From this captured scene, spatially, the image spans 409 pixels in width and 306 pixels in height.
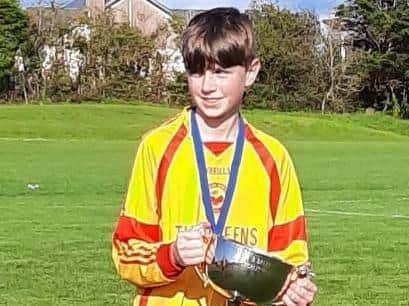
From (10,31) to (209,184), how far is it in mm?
65405

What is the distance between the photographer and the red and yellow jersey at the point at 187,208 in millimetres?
3447

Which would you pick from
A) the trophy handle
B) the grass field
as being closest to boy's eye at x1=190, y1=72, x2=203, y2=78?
the trophy handle

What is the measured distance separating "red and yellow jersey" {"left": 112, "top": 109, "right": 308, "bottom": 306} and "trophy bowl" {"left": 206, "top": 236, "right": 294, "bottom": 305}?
18cm

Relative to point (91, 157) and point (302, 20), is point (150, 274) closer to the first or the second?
point (91, 157)

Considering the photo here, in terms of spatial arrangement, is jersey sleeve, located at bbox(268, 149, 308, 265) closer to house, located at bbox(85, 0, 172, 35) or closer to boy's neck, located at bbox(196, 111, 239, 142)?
boy's neck, located at bbox(196, 111, 239, 142)

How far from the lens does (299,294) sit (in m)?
3.38

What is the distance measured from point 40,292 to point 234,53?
22.7ft

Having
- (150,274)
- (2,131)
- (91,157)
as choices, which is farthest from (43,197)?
(2,131)

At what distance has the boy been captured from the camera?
3.42 m

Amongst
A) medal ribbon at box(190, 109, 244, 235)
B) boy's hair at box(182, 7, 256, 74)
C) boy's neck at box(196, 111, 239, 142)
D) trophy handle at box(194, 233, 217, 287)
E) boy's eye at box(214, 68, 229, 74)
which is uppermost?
boy's hair at box(182, 7, 256, 74)

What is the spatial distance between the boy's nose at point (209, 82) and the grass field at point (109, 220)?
20.6 feet

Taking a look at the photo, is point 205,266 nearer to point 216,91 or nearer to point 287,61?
point 216,91

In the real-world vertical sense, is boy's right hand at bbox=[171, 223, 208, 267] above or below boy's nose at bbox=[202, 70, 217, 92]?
below

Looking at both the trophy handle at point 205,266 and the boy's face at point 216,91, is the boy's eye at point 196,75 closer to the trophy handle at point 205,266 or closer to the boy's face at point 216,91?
the boy's face at point 216,91
